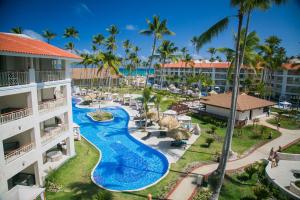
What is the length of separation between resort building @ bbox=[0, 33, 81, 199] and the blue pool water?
4.16 m

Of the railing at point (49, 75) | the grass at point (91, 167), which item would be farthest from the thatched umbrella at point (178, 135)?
the railing at point (49, 75)

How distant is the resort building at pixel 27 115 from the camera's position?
12.9 meters

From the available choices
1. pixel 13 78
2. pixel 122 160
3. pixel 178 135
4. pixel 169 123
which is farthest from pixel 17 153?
pixel 169 123

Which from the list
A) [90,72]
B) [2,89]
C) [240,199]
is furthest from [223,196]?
[90,72]

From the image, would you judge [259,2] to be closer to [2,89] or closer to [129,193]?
[129,193]

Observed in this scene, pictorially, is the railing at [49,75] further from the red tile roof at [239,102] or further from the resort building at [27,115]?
the red tile roof at [239,102]

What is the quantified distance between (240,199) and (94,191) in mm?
10321

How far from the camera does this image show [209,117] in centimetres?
3516

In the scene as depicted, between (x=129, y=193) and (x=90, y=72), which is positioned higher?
(x=90, y=72)

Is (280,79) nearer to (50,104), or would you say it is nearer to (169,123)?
(169,123)

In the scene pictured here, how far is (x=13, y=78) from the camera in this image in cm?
1322

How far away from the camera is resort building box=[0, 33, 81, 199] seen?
12.9 meters

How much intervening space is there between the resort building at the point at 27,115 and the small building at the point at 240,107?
24.8 metres

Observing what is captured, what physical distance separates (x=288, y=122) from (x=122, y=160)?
1174 inches
